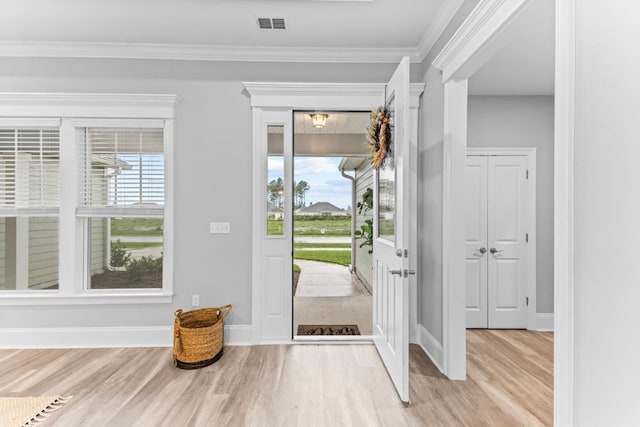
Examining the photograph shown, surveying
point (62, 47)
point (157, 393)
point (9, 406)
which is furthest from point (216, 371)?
point (62, 47)

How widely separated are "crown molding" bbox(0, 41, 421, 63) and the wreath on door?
828 mm

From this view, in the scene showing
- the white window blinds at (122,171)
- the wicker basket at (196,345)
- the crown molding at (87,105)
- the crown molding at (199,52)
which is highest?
the crown molding at (199,52)

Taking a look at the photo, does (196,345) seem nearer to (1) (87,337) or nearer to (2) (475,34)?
(1) (87,337)

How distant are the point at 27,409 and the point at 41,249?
1.75m

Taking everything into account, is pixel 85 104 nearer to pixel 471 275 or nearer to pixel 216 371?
pixel 216 371

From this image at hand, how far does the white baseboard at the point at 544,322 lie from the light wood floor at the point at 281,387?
2.20 ft

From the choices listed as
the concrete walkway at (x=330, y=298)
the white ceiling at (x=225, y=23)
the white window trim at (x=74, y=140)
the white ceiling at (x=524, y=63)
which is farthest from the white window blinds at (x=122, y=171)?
the white ceiling at (x=524, y=63)

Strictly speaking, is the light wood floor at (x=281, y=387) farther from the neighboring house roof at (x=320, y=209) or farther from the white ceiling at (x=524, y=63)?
the neighboring house roof at (x=320, y=209)

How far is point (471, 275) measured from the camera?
165 inches

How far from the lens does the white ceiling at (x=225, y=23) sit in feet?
9.08

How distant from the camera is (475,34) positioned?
2336 mm

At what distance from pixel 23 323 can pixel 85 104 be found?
217 centimetres
